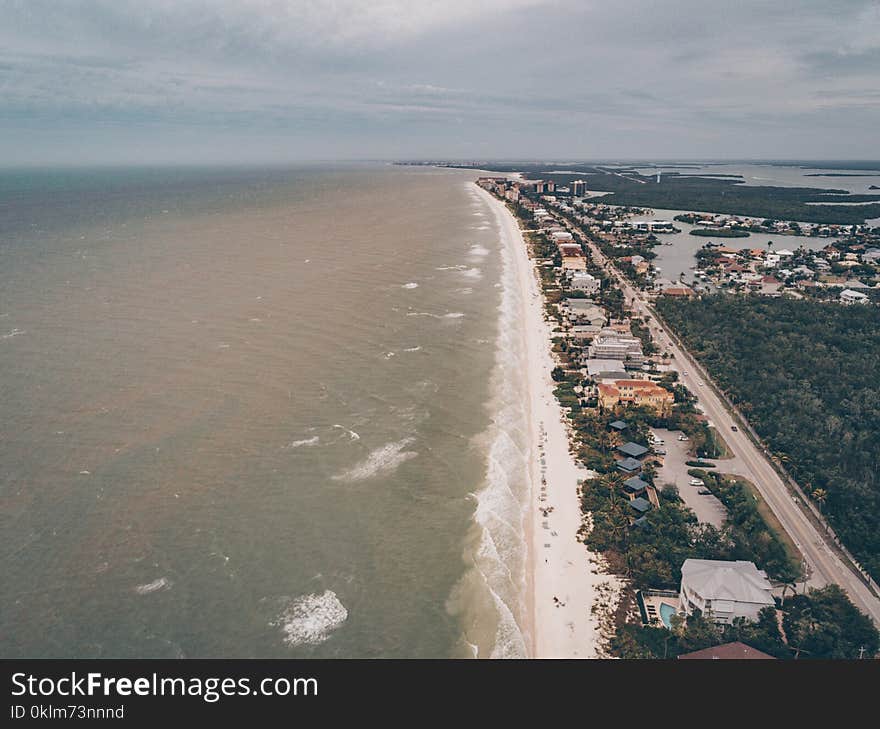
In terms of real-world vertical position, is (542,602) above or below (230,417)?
below

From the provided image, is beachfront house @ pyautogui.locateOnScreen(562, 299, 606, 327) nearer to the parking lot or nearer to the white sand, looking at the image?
the white sand

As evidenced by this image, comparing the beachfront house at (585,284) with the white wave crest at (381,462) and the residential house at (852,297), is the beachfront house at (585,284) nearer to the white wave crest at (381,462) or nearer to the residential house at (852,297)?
the residential house at (852,297)

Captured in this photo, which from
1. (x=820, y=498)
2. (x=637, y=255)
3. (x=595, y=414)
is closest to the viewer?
(x=820, y=498)

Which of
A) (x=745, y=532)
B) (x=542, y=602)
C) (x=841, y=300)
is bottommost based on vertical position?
(x=542, y=602)

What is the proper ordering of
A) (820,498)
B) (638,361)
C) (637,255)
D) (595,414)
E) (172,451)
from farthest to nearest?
1. (637,255)
2. (638,361)
3. (595,414)
4. (172,451)
5. (820,498)

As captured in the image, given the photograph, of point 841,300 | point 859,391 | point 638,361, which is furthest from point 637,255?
point 859,391

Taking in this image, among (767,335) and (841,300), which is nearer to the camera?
(767,335)

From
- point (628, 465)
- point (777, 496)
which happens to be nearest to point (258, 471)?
point (628, 465)

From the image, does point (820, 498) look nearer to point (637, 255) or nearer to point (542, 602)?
point (542, 602)
